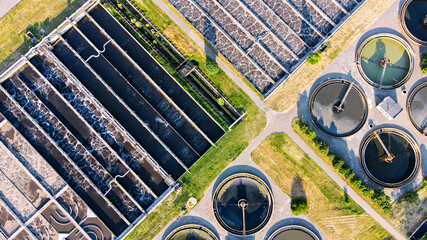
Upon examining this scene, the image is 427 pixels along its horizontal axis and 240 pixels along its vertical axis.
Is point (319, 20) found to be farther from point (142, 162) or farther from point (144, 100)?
point (142, 162)

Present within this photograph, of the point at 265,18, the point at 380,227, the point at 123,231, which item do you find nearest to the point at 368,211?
the point at 380,227

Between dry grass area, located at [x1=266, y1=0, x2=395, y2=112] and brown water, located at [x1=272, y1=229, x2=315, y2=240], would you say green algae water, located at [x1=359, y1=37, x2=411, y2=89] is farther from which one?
brown water, located at [x1=272, y1=229, x2=315, y2=240]

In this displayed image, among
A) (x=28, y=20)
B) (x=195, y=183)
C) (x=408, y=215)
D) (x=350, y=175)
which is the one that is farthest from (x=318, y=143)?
(x=28, y=20)

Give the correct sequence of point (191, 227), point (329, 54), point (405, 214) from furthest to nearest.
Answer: point (329, 54) < point (405, 214) < point (191, 227)

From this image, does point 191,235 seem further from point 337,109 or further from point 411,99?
point 411,99

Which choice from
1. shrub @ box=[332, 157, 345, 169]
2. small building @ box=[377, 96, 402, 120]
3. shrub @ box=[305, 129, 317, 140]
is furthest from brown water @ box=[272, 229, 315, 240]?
small building @ box=[377, 96, 402, 120]

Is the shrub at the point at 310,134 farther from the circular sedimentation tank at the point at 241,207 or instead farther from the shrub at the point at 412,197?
the shrub at the point at 412,197

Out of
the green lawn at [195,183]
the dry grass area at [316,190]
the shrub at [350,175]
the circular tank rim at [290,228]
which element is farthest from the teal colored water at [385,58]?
the circular tank rim at [290,228]
